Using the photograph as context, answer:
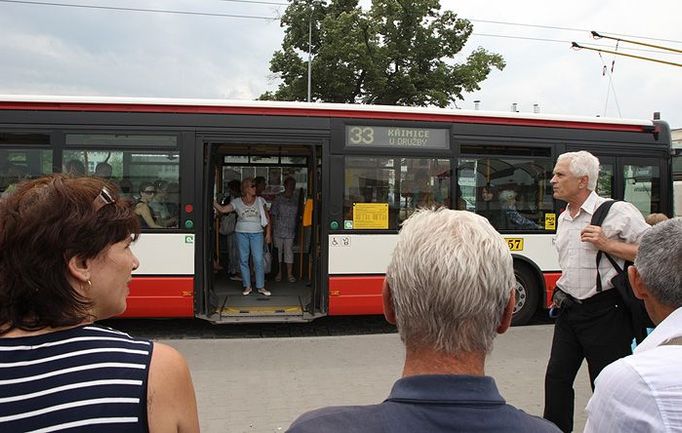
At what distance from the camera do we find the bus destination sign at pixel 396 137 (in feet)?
21.4

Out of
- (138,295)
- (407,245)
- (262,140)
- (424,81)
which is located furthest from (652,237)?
(424,81)

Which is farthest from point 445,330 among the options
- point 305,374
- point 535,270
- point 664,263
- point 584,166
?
point 535,270

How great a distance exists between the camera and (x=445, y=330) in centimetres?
122

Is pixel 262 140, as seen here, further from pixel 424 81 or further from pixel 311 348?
pixel 424 81

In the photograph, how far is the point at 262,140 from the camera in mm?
6293

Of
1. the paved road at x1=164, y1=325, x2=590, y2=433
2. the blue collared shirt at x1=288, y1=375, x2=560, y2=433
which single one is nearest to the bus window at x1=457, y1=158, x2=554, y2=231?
the paved road at x1=164, y1=325, x2=590, y2=433

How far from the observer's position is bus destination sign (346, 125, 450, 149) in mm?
6535

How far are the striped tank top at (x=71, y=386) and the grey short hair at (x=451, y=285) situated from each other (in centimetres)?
65

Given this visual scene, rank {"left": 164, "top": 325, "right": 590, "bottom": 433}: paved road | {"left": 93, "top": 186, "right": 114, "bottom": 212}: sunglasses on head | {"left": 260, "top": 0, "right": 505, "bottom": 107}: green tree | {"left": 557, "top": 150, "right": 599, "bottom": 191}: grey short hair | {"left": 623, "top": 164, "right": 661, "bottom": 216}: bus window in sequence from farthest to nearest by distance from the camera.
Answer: {"left": 260, "top": 0, "right": 505, "bottom": 107}: green tree < {"left": 623, "top": 164, "right": 661, "bottom": 216}: bus window < {"left": 164, "top": 325, "right": 590, "bottom": 433}: paved road < {"left": 557, "top": 150, "right": 599, "bottom": 191}: grey short hair < {"left": 93, "top": 186, "right": 114, "bottom": 212}: sunglasses on head

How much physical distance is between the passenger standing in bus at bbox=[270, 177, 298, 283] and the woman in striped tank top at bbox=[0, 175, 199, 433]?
6.95 metres

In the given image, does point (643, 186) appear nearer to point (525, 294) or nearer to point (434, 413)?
point (525, 294)

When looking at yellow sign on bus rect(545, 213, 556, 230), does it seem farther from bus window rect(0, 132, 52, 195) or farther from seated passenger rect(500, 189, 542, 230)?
bus window rect(0, 132, 52, 195)

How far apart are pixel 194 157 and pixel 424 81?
58.2ft

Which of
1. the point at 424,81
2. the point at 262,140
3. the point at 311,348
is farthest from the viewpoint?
the point at 424,81
